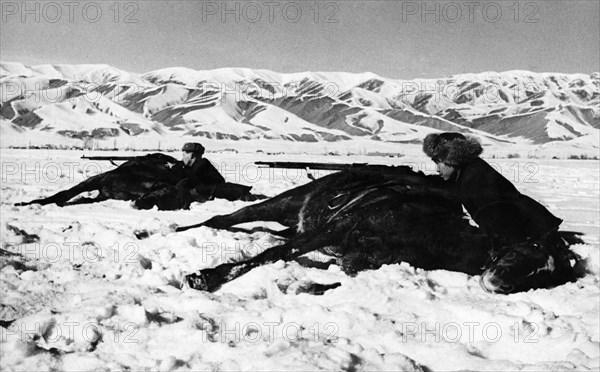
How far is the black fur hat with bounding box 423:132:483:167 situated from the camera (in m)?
3.32

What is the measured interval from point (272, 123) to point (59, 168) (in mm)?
5686

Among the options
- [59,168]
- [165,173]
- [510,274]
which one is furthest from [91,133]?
[510,274]

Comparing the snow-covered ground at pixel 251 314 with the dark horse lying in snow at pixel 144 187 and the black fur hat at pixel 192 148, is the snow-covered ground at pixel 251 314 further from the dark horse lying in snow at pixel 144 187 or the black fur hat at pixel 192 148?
the black fur hat at pixel 192 148

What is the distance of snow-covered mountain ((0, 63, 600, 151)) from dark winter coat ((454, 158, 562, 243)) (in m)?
4.40

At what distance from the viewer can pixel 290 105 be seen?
510 inches

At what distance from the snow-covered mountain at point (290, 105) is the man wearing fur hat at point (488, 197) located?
4.28m

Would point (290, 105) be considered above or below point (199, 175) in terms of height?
above

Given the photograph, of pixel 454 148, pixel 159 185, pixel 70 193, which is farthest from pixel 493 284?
pixel 70 193

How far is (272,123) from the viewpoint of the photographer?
12.8m

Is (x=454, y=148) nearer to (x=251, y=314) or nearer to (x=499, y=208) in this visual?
(x=499, y=208)

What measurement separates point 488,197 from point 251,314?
1.67 metres

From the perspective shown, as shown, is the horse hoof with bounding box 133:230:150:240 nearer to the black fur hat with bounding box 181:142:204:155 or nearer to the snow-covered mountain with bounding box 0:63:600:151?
the black fur hat with bounding box 181:142:204:155

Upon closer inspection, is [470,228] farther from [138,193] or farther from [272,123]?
[272,123]

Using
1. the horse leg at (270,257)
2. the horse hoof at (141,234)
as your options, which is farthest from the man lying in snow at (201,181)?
the horse leg at (270,257)
